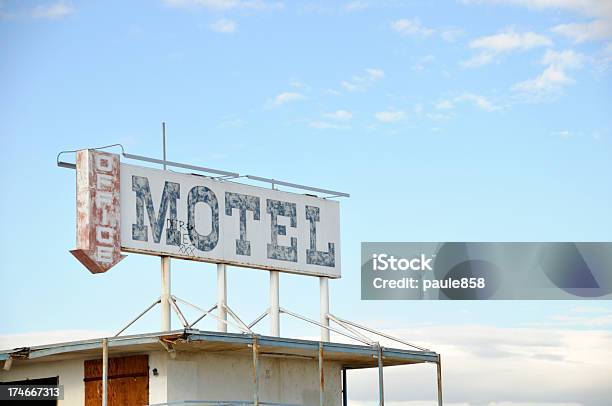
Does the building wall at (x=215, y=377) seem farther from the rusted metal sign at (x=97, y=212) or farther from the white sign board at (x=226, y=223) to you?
the rusted metal sign at (x=97, y=212)

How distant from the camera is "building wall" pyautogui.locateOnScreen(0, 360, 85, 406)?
104 feet

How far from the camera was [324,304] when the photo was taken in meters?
34.8

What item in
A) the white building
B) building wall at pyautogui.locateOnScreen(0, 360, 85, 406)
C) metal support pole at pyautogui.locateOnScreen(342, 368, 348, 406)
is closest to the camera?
the white building

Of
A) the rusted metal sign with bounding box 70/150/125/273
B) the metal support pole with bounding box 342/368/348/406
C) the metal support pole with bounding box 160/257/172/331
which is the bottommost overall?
the metal support pole with bounding box 342/368/348/406

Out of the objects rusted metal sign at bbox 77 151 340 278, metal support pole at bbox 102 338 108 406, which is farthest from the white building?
rusted metal sign at bbox 77 151 340 278

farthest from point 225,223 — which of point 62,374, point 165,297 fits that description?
point 62,374

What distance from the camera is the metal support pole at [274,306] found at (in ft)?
110

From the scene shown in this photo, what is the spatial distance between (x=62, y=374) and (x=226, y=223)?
5.04m

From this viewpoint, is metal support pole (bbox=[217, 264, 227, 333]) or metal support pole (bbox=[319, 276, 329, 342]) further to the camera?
metal support pole (bbox=[319, 276, 329, 342])

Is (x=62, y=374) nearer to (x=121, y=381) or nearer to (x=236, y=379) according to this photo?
(x=121, y=381)

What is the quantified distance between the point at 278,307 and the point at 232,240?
211cm

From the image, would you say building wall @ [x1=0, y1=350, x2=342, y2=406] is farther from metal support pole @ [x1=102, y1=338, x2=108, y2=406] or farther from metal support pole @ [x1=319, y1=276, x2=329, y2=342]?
metal support pole @ [x1=102, y1=338, x2=108, y2=406]

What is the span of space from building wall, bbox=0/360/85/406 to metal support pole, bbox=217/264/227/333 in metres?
3.24

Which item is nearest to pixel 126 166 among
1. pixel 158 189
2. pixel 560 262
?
pixel 158 189
